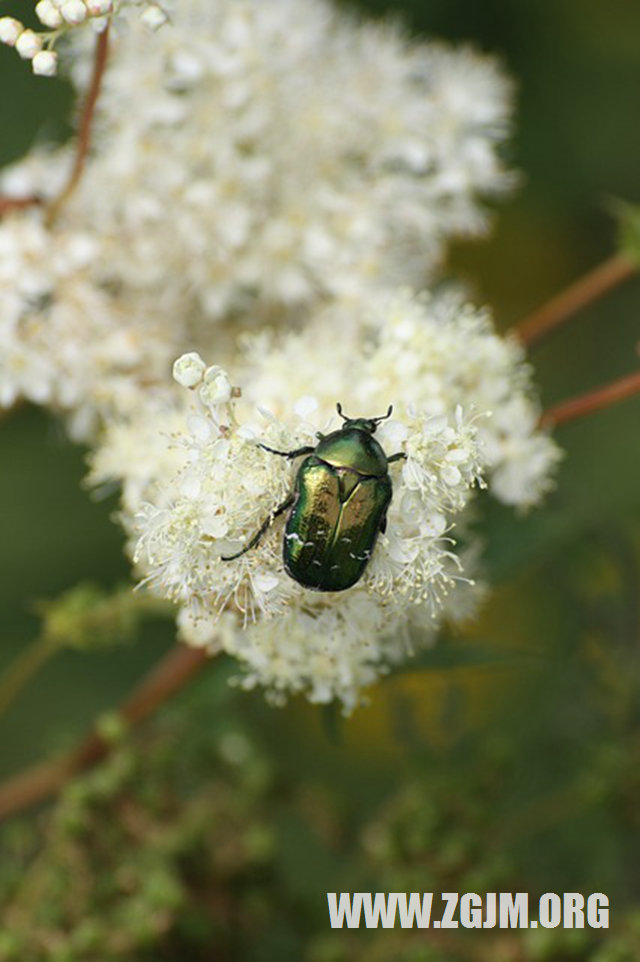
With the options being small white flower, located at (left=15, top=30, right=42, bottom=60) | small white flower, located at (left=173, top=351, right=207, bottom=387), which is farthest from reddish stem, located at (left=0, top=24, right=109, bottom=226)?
small white flower, located at (left=173, top=351, right=207, bottom=387)

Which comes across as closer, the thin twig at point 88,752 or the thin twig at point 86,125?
the thin twig at point 86,125

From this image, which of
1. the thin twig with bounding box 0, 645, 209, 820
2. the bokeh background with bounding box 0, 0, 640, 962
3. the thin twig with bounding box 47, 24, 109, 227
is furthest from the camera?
the thin twig with bounding box 0, 645, 209, 820

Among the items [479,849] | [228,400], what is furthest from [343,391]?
[479,849]

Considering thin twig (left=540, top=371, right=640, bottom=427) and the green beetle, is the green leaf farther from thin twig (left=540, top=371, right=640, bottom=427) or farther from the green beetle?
the green beetle

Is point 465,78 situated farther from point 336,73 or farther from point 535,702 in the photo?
point 535,702

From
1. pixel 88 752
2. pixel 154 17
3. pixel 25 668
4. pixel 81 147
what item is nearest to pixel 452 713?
pixel 88 752

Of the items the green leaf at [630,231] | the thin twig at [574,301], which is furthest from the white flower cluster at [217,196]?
the green leaf at [630,231]

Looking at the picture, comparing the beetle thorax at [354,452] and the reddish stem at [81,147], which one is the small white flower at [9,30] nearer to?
the reddish stem at [81,147]
